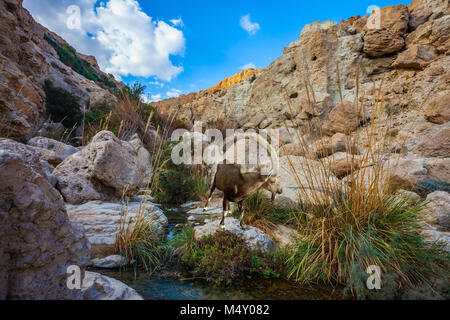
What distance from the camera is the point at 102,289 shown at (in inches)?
59.9

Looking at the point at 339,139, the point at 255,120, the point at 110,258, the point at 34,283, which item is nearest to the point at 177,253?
the point at 110,258

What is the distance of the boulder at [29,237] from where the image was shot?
1.00 meters

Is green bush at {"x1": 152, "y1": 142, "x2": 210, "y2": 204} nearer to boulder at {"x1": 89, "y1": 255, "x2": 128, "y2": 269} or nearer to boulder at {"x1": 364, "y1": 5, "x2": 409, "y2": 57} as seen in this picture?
boulder at {"x1": 89, "y1": 255, "x2": 128, "y2": 269}

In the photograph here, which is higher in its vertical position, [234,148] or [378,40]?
[378,40]

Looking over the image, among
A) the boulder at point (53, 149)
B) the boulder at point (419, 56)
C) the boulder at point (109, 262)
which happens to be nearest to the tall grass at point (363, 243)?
the boulder at point (109, 262)

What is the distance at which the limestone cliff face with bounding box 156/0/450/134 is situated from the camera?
9641 millimetres

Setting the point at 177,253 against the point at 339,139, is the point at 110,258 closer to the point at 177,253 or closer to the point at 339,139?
the point at 177,253

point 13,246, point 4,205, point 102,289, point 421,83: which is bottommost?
point 102,289

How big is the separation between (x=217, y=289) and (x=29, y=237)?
1.62 metres

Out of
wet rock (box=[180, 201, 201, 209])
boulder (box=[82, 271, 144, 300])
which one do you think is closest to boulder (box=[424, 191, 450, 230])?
boulder (box=[82, 271, 144, 300])

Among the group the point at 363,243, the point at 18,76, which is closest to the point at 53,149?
the point at 18,76

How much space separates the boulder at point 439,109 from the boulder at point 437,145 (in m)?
1.58

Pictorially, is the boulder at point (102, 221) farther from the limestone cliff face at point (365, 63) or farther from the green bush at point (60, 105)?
the green bush at point (60, 105)
